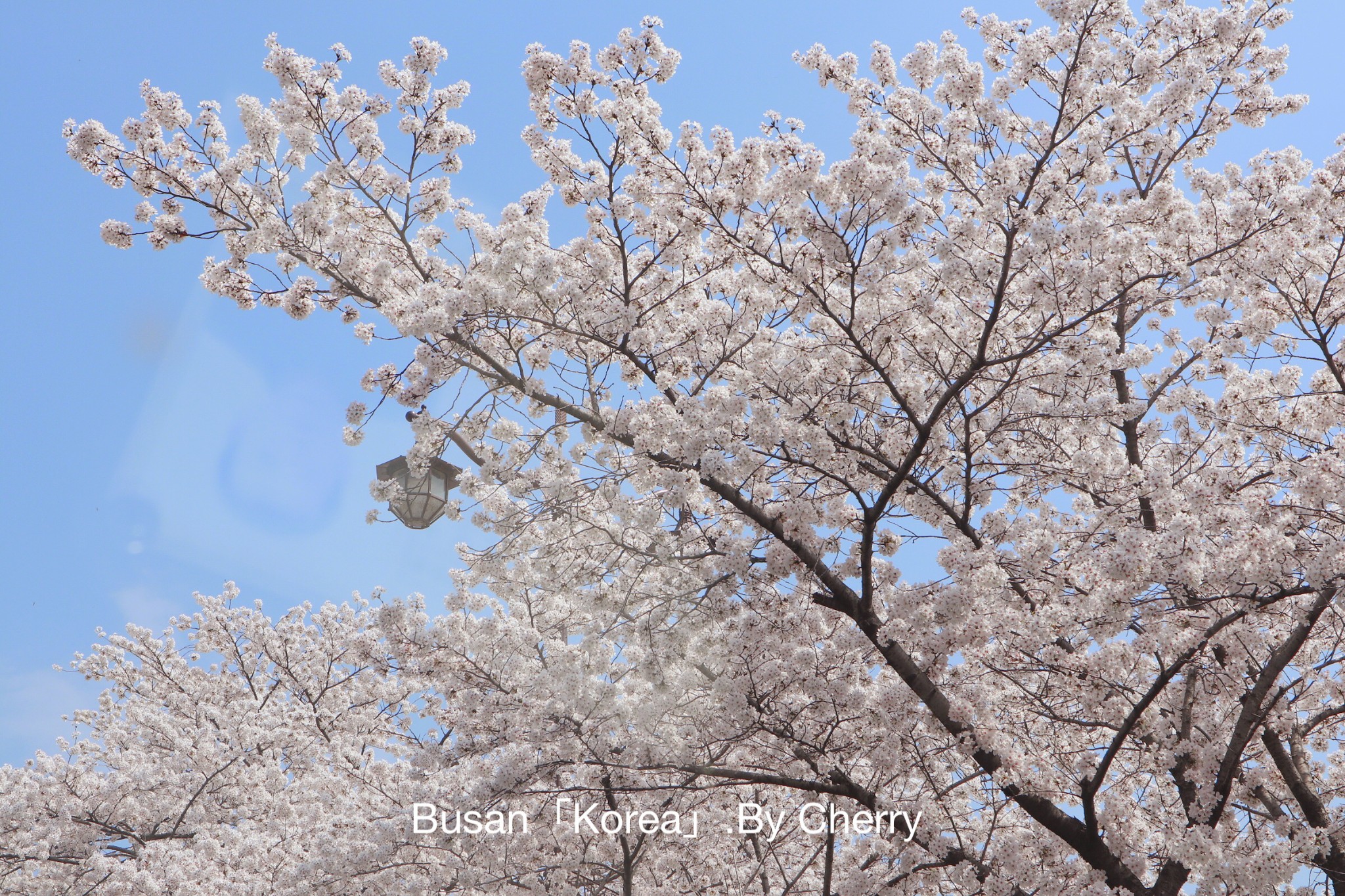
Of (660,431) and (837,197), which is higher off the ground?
(837,197)

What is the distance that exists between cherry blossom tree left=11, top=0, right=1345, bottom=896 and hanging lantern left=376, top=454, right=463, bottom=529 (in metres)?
0.24

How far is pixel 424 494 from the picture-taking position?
766cm

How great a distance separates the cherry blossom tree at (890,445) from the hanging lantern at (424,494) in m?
0.24

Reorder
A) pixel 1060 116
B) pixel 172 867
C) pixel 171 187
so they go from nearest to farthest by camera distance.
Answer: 1. pixel 1060 116
2. pixel 171 187
3. pixel 172 867

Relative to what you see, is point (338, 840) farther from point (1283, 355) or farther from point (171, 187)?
point (1283, 355)

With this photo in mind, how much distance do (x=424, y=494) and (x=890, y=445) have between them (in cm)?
375

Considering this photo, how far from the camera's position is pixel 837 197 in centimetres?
694

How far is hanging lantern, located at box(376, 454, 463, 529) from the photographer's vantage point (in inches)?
298

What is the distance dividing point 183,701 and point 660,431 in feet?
40.3

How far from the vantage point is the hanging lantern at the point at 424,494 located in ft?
24.9

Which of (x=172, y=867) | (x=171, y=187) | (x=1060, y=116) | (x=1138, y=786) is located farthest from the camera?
(x=172, y=867)

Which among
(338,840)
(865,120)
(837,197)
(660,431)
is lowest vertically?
(338,840)

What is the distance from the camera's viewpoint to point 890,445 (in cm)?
801

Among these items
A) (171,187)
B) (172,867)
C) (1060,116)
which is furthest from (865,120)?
(172,867)
